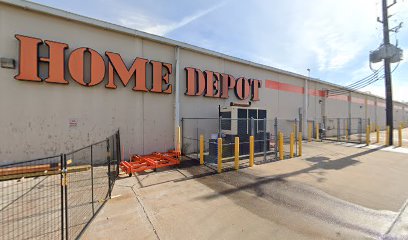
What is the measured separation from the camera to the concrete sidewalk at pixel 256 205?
3.88 meters

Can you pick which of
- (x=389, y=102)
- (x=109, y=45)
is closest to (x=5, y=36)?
(x=109, y=45)

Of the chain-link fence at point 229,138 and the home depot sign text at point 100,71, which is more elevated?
the home depot sign text at point 100,71

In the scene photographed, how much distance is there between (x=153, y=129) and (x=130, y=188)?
16.2ft

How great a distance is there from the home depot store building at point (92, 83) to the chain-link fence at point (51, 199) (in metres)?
1.44

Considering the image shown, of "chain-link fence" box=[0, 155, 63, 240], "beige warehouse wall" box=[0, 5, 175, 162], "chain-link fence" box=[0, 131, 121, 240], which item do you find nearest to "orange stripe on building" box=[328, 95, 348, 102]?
"beige warehouse wall" box=[0, 5, 175, 162]

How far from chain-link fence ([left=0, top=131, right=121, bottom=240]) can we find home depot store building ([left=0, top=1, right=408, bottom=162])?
1.44m

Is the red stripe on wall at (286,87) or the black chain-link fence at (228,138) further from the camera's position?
the red stripe on wall at (286,87)

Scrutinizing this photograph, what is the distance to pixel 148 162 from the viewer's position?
8.66 m

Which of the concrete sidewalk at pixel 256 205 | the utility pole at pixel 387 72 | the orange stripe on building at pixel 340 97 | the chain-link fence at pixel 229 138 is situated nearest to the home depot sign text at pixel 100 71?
the chain-link fence at pixel 229 138

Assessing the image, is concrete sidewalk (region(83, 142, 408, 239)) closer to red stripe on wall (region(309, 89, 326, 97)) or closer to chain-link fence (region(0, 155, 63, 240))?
chain-link fence (region(0, 155, 63, 240))

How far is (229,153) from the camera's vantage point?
10648 mm

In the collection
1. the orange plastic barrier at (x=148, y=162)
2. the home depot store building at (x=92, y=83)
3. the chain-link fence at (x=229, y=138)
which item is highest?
the home depot store building at (x=92, y=83)

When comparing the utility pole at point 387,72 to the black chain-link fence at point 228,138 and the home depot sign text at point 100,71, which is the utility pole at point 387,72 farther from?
the home depot sign text at point 100,71

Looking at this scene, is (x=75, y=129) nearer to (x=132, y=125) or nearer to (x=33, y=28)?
(x=132, y=125)
